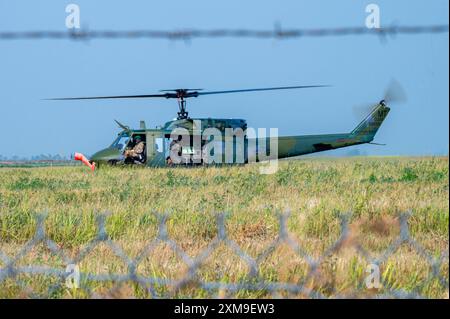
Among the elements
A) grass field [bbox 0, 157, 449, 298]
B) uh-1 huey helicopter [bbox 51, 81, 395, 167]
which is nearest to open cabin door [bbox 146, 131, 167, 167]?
uh-1 huey helicopter [bbox 51, 81, 395, 167]

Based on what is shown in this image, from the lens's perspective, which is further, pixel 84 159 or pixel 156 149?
pixel 84 159

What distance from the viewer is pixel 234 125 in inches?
751

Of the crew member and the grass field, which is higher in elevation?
the crew member

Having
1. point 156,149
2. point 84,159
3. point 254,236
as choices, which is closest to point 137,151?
point 156,149

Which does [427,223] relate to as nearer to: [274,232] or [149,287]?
[274,232]

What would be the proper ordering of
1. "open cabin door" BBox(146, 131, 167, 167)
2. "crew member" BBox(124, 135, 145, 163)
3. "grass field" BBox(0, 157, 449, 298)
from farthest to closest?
"crew member" BBox(124, 135, 145, 163) < "open cabin door" BBox(146, 131, 167, 167) < "grass field" BBox(0, 157, 449, 298)

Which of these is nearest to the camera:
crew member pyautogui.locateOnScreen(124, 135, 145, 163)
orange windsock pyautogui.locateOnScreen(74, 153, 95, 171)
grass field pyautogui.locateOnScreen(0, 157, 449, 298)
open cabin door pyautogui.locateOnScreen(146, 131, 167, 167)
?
grass field pyautogui.locateOnScreen(0, 157, 449, 298)

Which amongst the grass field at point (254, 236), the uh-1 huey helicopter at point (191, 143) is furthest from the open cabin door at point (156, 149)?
the grass field at point (254, 236)

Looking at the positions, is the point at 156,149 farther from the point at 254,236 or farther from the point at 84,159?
the point at 254,236

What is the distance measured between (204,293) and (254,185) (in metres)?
6.65

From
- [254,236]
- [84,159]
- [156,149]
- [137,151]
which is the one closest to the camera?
[254,236]

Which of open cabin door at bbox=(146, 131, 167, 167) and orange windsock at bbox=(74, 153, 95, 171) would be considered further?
orange windsock at bbox=(74, 153, 95, 171)

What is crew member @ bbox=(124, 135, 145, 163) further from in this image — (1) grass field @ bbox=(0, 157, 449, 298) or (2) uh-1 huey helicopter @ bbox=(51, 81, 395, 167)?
(1) grass field @ bbox=(0, 157, 449, 298)
